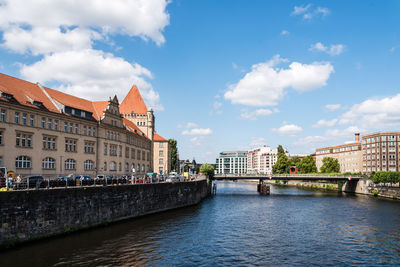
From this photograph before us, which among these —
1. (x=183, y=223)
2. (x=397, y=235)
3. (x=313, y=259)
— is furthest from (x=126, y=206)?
(x=397, y=235)

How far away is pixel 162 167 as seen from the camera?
12031 cm

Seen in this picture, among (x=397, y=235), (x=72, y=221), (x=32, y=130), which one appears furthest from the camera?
(x=32, y=130)

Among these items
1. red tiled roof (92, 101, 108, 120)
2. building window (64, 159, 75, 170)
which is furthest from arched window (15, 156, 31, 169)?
red tiled roof (92, 101, 108, 120)

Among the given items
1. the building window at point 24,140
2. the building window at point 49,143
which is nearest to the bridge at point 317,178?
the building window at point 49,143

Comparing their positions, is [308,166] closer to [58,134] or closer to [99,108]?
[99,108]

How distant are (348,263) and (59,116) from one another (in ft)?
158

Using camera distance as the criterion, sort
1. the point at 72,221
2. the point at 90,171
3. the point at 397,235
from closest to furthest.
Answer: the point at 72,221 < the point at 397,235 < the point at 90,171

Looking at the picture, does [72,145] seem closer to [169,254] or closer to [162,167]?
[169,254]

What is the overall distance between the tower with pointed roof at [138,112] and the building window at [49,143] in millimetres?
48902

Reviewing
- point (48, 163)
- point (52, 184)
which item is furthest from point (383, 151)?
point (52, 184)

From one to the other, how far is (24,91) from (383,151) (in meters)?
131

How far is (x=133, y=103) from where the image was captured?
11331cm

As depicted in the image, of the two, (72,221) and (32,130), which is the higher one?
(32,130)

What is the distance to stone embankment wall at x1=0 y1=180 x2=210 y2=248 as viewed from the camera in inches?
1078
